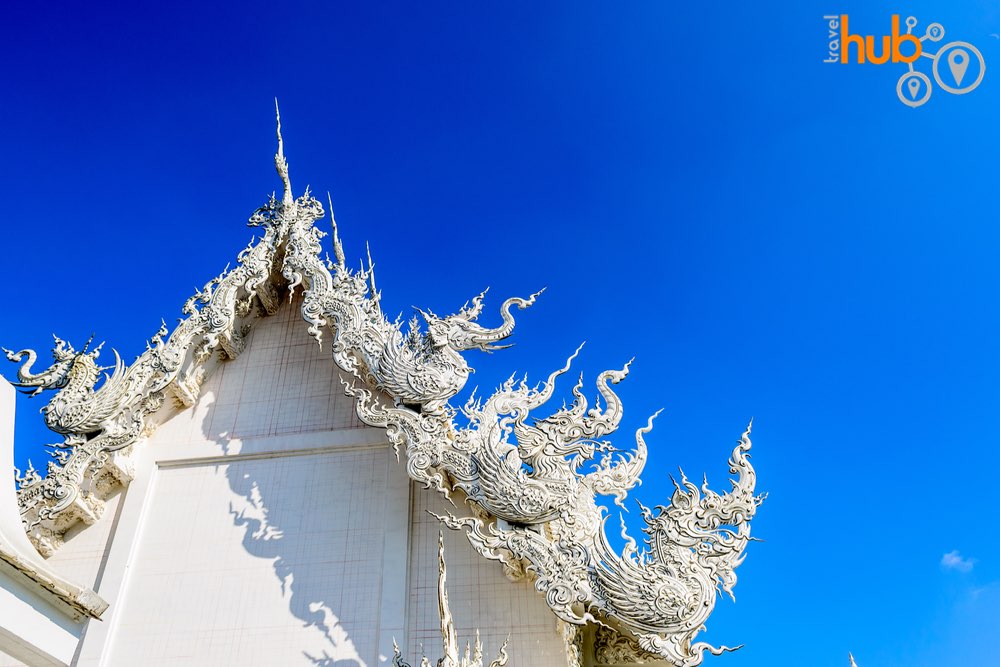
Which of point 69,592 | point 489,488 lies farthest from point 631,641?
point 69,592

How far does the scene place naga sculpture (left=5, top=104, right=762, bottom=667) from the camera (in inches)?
207

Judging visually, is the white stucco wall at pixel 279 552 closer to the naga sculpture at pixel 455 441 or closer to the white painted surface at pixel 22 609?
the naga sculpture at pixel 455 441

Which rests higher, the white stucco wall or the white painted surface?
the white stucco wall

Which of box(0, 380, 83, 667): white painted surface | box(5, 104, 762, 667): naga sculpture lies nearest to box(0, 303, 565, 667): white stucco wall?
box(5, 104, 762, 667): naga sculpture

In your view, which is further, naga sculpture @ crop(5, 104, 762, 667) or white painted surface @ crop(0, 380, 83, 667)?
naga sculpture @ crop(5, 104, 762, 667)

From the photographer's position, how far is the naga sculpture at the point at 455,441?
17.2ft

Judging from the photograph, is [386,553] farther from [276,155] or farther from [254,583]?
[276,155]

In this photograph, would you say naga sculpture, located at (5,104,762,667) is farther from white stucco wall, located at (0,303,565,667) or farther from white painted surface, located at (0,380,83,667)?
white painted surface, located at (0,380,83,667)

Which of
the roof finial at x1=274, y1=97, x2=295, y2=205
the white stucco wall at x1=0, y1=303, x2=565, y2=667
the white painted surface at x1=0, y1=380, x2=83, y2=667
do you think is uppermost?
the roof finial at x1=274, y1=97, x2=295, y2=205

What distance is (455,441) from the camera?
5.90 meters

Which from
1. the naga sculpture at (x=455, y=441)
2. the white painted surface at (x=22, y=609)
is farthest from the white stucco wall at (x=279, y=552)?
the white painted surface at (x=22, y=609)

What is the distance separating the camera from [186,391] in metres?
7.12

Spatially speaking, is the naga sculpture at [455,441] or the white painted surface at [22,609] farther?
the naga sculpture at [455,441]

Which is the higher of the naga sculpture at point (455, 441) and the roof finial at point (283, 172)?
the roof finial at point (283, 172)
